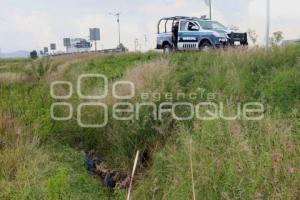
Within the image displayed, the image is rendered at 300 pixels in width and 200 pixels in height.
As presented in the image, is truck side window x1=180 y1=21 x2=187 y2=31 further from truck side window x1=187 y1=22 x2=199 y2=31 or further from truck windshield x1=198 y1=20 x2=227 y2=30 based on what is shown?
truck windshield x1=198 y1=20 x2=227 y2=30

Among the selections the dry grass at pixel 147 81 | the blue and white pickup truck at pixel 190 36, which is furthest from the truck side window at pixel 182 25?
the dry grass at pixel 147 81

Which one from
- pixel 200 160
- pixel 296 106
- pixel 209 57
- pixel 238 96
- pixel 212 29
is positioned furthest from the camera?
pixel 212 29

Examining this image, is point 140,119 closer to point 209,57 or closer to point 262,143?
point 262,143

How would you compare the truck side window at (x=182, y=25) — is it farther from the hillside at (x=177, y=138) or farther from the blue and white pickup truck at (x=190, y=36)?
the hillside at (x=177, y=138)

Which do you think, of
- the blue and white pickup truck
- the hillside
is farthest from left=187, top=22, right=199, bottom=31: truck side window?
the hillside

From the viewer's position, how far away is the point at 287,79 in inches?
292

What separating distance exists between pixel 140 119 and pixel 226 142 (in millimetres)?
2229

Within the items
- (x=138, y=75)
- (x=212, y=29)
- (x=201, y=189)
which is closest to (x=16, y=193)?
(x=201, y=189)

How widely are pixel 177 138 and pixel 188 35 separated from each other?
1184cm

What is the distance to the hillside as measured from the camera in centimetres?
407

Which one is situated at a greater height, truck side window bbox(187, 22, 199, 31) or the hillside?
truck side window bbox(187, 22, 199, 31)

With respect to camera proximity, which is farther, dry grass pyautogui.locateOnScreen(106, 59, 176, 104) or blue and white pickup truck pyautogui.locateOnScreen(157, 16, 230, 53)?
blue and white pickup truck pyautogui.locateOnScreen(157, 16, 230, 53)

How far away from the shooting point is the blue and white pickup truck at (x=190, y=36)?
1596cm

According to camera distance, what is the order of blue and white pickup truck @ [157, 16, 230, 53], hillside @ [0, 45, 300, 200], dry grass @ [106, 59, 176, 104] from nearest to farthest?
hillside @ [0, 45, 300, 200], dry grass @ [106, 59, 176, 104], blue and white pickup truck @ [157, 16, 230, 53]
